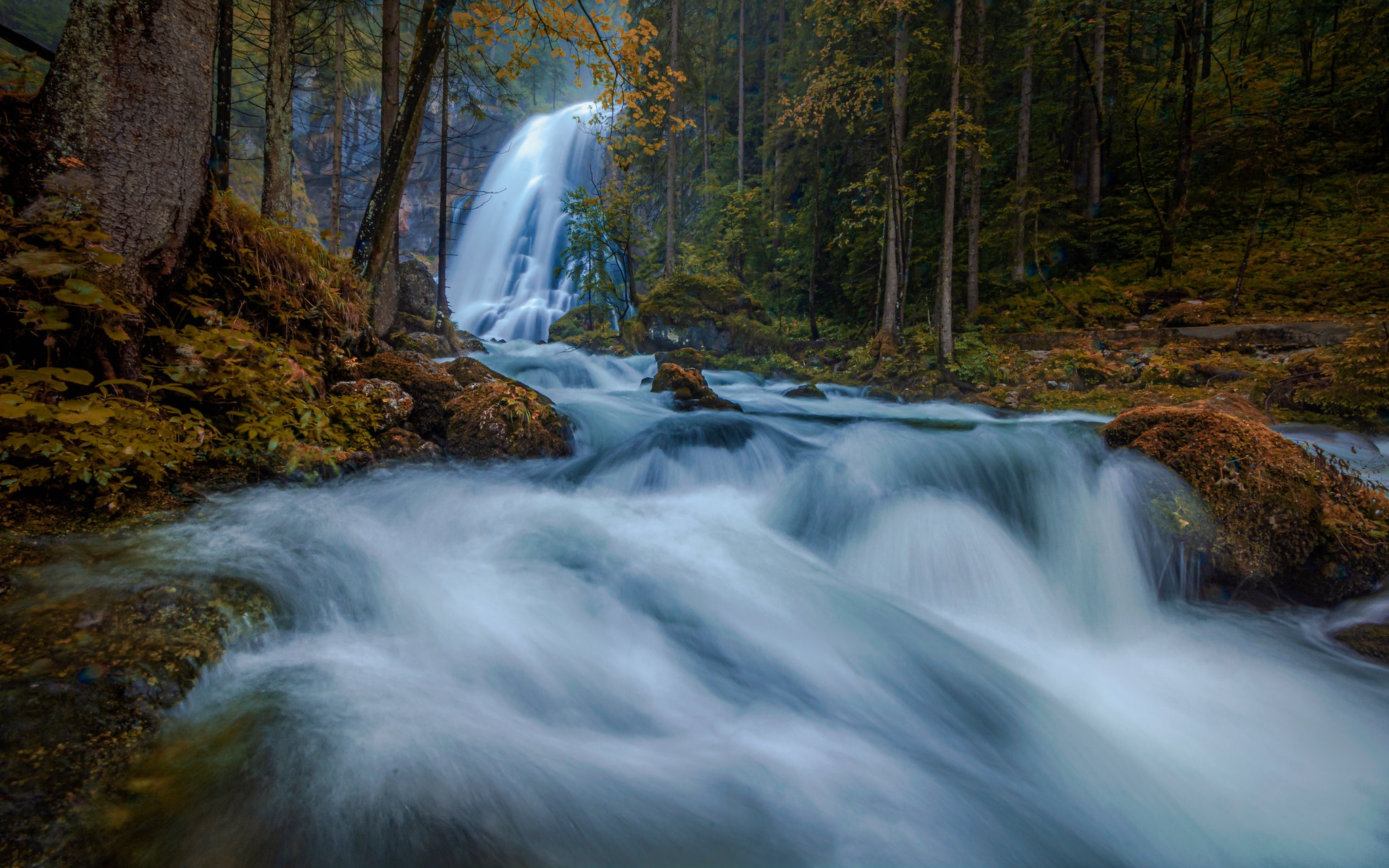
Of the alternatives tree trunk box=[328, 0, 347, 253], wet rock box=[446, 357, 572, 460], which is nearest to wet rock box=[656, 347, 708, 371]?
tree trunk box=[328, 0, 347, 253]

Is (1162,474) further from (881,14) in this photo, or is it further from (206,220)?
(881,14)

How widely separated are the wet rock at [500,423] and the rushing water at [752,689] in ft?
0.97

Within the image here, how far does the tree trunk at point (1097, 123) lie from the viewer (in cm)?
1275

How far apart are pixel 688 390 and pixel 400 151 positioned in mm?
5424

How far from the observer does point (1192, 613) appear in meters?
3.83

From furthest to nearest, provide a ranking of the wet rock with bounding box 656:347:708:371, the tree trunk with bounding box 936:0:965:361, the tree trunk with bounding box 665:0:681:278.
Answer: the tree trunk with bounding box 665:0:681:278, the wet rock with bounding box 656:347:708:371, the tree trunk with bounding box 936:0:965:361

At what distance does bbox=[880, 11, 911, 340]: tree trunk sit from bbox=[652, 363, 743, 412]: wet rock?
5.43 meters

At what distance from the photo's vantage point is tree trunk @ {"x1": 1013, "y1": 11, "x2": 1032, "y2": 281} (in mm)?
12188

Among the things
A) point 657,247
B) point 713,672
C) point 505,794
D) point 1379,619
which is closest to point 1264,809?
point 1379,619

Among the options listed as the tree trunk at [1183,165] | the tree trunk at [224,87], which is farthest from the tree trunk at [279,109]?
the tree trunk at [1183,165]

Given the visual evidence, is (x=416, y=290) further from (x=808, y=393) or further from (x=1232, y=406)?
(x=1232, y=406)

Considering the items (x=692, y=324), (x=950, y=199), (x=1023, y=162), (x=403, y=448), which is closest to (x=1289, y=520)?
(x=403, y=448)

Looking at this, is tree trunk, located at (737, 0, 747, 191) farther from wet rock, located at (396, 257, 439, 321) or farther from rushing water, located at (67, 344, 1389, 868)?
rushing water, located at (67, 344, 1389, 868)

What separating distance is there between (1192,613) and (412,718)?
5009 mm
